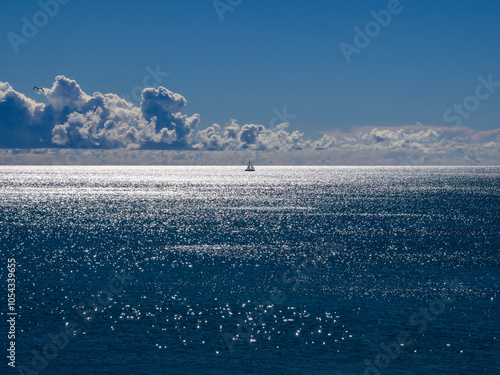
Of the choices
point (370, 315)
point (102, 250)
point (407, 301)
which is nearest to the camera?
point (370, 315)

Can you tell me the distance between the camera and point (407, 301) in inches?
1909

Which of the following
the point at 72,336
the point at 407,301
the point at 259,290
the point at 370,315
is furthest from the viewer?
the point at 259,290

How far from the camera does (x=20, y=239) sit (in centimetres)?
8912

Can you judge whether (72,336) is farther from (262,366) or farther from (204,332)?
(262,366)

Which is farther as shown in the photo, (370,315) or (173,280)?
(173,280)

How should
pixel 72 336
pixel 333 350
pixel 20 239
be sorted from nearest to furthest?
pixel 333 350 → pixel 72 336 → pixel 20 239

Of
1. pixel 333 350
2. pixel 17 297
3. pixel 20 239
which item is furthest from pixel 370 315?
pixel 20 239

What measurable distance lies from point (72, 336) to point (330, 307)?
21.1 meters

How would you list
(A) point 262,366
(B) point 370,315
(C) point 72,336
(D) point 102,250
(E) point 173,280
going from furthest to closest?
(D) point 102,250, (E) point 173,280, (B) point 370,315, (C) point 72,336, (A) point 262,366

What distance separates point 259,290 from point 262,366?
61.6 ft

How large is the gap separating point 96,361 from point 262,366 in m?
10.6

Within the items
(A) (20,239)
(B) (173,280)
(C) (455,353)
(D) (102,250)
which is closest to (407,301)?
(C) (455,353)

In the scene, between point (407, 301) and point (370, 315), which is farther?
point (407, 301)

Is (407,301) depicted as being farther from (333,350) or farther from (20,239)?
(20,239)
